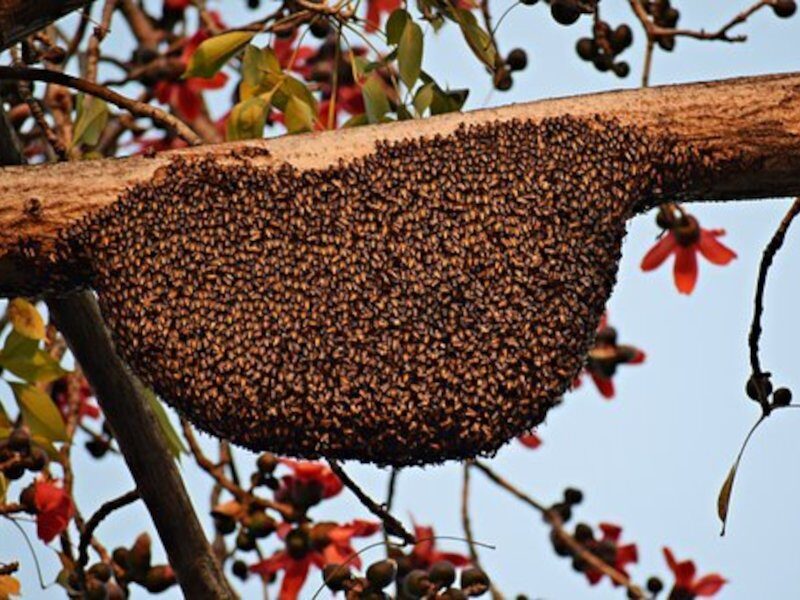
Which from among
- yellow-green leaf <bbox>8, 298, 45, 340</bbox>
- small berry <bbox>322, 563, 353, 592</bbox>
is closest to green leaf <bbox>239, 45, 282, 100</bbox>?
yellow-green leaf <bbox>8, 298, 45, 340</bbox>

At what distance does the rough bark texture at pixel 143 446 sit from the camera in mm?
2746

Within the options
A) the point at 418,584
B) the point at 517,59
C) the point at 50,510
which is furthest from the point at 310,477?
the point at 517,59

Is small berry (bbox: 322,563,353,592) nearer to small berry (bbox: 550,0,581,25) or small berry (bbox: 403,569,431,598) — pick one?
small berry (bbox: 403,569,431,598)

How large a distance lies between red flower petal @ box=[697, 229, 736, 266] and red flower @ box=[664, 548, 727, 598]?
25.2 inches

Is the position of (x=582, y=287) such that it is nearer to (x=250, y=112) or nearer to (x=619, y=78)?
(x=250, y=112)

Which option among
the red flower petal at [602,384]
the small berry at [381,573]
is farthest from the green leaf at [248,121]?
the red flower petal at [602,384]

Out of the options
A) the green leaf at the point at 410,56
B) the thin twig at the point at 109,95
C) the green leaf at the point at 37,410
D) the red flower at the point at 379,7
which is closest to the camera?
the thin twig at the point at 109,95

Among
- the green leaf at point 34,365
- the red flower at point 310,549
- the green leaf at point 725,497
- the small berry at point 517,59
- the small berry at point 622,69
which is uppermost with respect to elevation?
the small berry at point 517,59

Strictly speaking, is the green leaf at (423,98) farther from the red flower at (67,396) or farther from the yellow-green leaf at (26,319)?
the red flower at (67,396)

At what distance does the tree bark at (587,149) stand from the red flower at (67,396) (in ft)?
4.40

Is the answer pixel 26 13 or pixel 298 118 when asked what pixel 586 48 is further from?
pixel 26 13

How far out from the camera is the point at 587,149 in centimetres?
244

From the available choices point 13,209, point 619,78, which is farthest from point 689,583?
point 13,209

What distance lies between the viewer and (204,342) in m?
2.33
